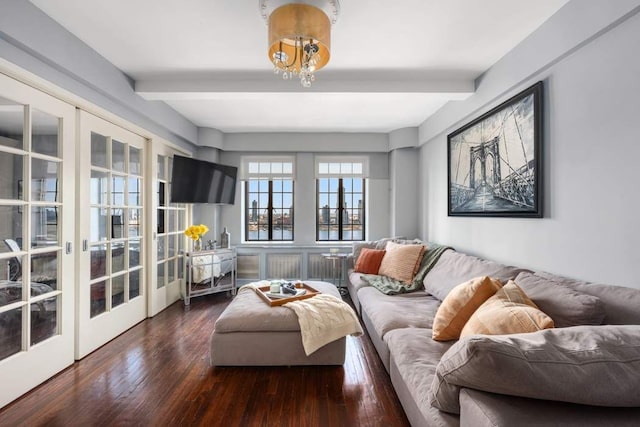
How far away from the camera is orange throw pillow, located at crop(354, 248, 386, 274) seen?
366 centimetres

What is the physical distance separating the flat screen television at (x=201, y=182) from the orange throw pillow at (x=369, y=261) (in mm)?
2099

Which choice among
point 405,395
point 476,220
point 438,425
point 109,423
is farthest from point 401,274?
point 109,423

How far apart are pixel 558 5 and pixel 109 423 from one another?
3.59m

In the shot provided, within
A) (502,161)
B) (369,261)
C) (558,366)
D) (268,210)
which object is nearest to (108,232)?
(268,210)

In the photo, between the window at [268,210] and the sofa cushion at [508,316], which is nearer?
the sofa cushion at [508,316]

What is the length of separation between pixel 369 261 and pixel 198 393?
2.32m

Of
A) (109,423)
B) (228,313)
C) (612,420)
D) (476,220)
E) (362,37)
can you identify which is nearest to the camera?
(612,420)

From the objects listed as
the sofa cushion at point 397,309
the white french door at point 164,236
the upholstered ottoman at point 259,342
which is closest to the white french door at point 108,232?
the white french door at point 164,236

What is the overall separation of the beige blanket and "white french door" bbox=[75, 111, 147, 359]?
1.67 metres

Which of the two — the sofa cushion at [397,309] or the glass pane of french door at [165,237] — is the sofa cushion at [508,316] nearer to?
the sofa cushion at [397,309]

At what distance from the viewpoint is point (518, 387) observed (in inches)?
35.3

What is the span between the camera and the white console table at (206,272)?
3.80 metres

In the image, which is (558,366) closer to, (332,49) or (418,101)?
(332,49)

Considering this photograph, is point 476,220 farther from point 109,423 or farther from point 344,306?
point 109,423
